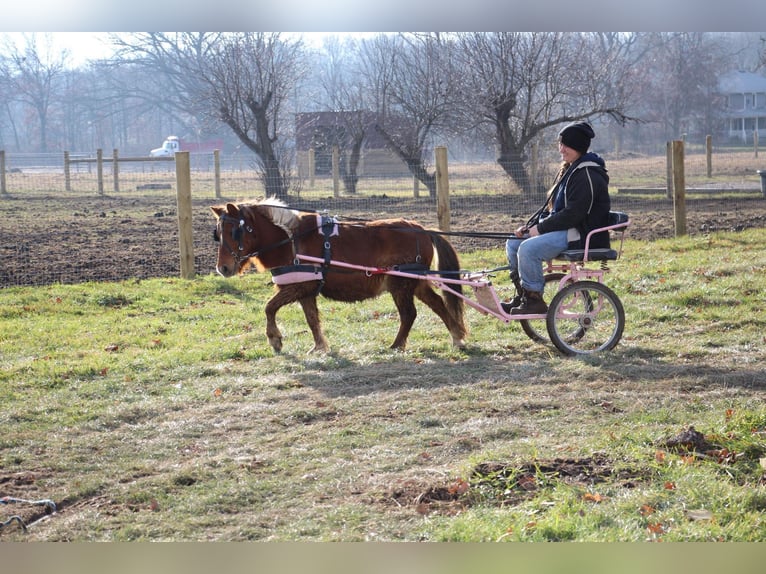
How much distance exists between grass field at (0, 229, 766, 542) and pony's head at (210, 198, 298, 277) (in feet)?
2.76

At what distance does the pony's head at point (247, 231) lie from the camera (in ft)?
26.5

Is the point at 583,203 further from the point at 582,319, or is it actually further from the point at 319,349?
the point at 319,349

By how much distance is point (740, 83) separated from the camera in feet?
260

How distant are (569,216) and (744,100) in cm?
7914

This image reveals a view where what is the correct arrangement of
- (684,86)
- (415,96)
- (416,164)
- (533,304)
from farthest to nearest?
(684,86) → (415,96) → (416,164) → (533,304)

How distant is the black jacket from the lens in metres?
7.24

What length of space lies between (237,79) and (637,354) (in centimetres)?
2417

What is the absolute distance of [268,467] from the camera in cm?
492

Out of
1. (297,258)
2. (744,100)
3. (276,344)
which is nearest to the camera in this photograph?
(297,258)

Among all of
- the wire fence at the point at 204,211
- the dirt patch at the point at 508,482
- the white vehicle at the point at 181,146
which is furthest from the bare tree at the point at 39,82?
the dirt patch at the point at 508,482

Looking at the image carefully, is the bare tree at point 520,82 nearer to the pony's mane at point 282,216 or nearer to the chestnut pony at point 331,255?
the chestnut pony at point 331,255

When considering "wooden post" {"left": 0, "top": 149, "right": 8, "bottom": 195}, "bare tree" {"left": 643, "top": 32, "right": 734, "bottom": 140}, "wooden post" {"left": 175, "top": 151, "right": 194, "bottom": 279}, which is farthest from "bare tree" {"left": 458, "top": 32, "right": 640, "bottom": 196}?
"bare tree" {"left": 643, "top": 32, "right": 734, "bottom": 140}

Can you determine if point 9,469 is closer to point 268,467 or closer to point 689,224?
point 268,467

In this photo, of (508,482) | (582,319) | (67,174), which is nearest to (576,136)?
(582,319)
